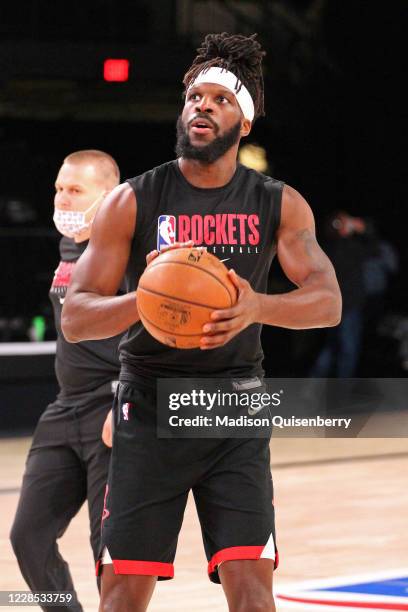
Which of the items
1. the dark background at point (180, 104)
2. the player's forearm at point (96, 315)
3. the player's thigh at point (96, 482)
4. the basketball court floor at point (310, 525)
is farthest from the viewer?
the dark background at point (180, 104)

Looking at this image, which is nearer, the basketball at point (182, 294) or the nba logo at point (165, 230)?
the basketball at point (182, 294)

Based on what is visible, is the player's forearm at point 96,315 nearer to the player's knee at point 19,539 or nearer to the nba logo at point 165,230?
the nba logo at point 165,230

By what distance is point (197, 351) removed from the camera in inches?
145

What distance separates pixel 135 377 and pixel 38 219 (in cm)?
1187

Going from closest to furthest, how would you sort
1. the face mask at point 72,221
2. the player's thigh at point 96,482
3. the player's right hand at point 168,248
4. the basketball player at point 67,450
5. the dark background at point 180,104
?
the player's right hand at point 168,248
the player's thigh at point 96,482
the basketball player at point 67,450
the face mask at point 72,221
the dark background at point 180,104

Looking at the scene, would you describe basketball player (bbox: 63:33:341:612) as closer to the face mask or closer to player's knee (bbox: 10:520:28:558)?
player's knee (bbox: 10:520:28:558)

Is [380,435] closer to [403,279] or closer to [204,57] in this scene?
[403,279]

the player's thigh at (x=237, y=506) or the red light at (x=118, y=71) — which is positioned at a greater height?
the red light at (x=118, y=71)

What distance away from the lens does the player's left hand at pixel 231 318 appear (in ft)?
10.8

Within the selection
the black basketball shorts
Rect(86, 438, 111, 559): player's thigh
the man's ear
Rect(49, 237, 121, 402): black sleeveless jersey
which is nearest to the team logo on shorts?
the black basketball shorts

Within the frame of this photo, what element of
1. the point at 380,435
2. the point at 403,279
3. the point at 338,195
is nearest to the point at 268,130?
the point at 338,195

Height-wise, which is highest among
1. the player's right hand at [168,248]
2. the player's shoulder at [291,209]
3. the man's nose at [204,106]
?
the man's nose at [204,106]

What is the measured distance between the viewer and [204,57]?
3957 mm

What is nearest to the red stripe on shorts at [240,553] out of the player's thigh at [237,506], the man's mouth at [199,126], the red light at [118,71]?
the player's thigh at [237,506]
